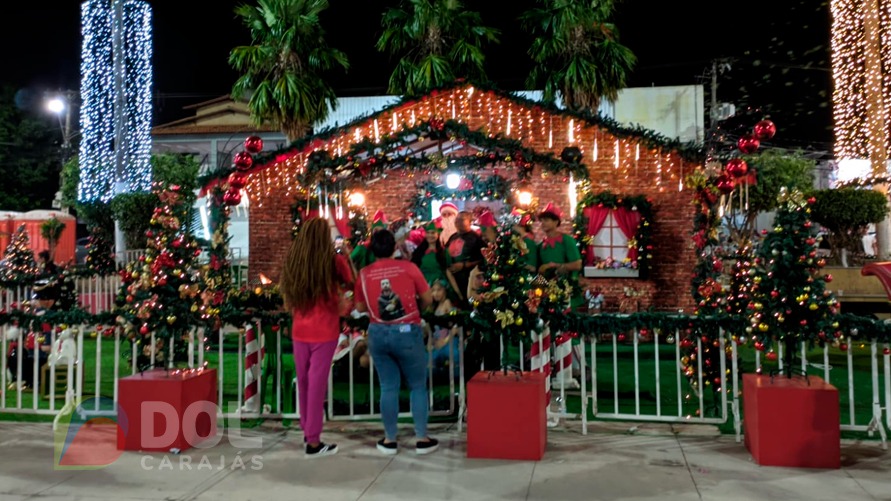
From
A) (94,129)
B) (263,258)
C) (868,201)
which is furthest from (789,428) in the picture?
(94,129)

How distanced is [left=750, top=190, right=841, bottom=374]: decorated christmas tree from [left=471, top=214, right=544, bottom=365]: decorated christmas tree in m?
1.81

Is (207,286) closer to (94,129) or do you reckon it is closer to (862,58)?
(94,129)

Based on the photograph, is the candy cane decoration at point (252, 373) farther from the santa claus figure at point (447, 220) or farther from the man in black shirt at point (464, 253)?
the santa claus figure at point (447, 220)

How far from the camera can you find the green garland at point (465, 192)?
48.3ft

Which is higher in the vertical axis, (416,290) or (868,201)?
(868,201)

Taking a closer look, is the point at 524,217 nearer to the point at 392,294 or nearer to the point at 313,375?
the point at 392,294

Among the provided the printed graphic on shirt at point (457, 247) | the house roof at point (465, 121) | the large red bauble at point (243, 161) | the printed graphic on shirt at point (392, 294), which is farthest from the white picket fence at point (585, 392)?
the house roof at point (465, 121)

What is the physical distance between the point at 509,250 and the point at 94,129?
1758 centimetres

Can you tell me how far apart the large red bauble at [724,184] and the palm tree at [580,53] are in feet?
21.8

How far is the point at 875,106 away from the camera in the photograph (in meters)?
18.5

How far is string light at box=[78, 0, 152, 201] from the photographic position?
1881cm

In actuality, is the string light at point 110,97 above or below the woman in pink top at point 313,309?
above

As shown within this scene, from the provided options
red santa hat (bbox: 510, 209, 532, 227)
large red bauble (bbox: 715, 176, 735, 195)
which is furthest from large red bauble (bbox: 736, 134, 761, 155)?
red santa hat (bbox: 510, 209, 532, 227)

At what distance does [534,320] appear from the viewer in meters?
5.91
